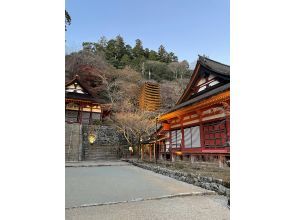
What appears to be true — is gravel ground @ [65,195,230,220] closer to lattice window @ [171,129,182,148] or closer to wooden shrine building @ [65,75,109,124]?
lattice window @ [171,129,182,148]

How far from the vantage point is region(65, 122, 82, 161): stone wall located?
12953 mm

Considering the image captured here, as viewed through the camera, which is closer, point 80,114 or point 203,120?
point 203,120

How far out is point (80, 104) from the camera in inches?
687

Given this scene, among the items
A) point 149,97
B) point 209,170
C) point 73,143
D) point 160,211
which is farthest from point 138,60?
point 160,211

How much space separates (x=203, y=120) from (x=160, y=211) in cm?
596

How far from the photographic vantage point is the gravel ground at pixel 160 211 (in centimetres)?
267

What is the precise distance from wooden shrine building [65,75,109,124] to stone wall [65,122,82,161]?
1.51 m

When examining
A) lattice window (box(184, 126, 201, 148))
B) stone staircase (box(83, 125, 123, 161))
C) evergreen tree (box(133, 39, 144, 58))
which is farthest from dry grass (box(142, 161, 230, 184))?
evergreen tree (box(133, 39, 144, 58))

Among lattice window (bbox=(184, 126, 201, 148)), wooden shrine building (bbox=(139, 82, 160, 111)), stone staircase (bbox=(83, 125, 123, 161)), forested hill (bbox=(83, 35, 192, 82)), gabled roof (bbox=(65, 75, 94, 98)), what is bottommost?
stone staircase (bbox=(83, 125, 123, 161))

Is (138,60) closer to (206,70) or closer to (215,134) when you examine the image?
(206,70)
